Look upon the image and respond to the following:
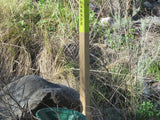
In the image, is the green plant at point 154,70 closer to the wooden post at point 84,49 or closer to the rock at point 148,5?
the wooden post at point 84,49

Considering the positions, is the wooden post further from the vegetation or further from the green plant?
the green plant

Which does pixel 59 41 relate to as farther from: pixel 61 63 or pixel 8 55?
pixel 8 55

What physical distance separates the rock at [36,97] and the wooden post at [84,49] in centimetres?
16

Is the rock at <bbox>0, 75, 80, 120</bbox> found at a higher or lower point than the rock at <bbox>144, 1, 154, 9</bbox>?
lower

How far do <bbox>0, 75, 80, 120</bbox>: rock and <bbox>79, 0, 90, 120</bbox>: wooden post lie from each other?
0.16 meters

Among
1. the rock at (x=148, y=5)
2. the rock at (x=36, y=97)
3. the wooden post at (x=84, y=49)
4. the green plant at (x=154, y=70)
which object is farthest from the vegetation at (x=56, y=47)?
the rock at (x=148, y=5)

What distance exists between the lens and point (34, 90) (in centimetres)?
261

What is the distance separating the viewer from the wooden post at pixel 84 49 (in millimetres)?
2161

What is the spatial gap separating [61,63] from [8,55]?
2.94ft

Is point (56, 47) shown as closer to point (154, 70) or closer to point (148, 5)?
point (154, 70)

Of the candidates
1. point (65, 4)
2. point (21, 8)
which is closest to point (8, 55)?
point (21, 8)

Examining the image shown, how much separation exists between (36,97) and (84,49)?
736 millimetres

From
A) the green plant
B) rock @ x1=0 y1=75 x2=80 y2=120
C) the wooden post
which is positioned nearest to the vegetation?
the green plant

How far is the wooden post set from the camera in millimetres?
2161
